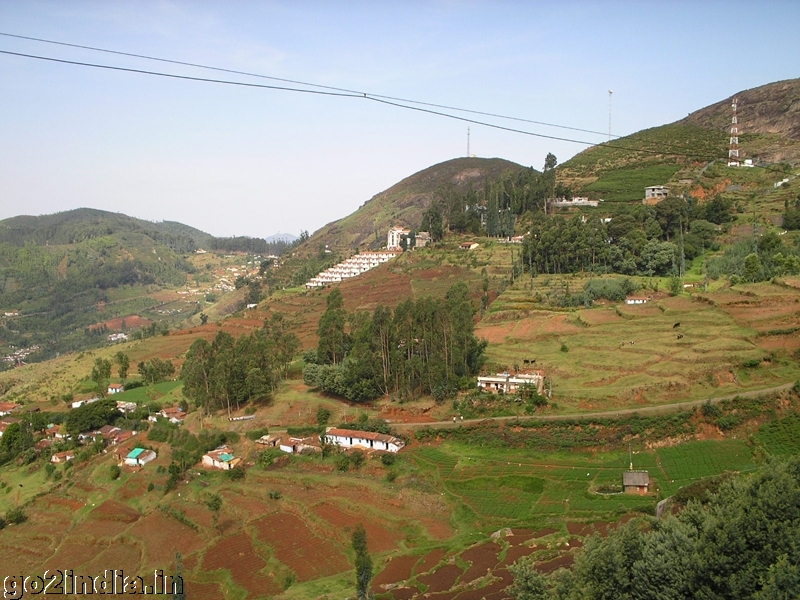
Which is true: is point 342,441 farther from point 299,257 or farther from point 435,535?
point 299,257

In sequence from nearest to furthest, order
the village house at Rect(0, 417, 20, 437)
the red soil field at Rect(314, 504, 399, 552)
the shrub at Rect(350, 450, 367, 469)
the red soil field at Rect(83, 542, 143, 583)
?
the red soil field at Rect(314, 504, 399, 552) < the red soil field at Rect(83, 542, 143, 583) < the shrub at Rect(350, 450, 367, 469) < the village house at Rect(0, 417, 20, 437)

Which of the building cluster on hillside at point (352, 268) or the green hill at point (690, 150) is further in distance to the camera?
the building cluster on hillside at point (352, 268)

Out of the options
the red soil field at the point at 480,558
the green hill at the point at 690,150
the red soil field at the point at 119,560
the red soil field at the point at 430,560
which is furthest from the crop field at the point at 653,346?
the green hill at the point at 690,150

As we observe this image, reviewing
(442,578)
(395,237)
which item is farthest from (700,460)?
(395,237)

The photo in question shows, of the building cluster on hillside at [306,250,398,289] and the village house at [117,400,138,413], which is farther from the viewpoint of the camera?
the building cluster on hillside at [306,250,398,289]

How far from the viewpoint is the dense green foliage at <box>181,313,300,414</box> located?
1364 inches

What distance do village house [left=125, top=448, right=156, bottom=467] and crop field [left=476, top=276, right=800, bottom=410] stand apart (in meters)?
18.0

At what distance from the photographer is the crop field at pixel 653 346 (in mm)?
26766

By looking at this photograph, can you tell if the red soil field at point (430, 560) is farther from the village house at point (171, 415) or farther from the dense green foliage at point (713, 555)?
the village house at point (171, 415)

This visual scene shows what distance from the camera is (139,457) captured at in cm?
3256

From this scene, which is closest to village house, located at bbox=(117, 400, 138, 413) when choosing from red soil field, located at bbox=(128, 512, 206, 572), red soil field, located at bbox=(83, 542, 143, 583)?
red soil field, located at bbox=(128, 512, 206, 572)

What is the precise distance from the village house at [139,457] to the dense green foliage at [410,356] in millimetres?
8917

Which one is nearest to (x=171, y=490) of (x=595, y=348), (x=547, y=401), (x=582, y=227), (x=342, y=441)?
(x=342, y=441)

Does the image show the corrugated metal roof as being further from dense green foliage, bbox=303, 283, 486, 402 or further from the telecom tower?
the telecom tower
